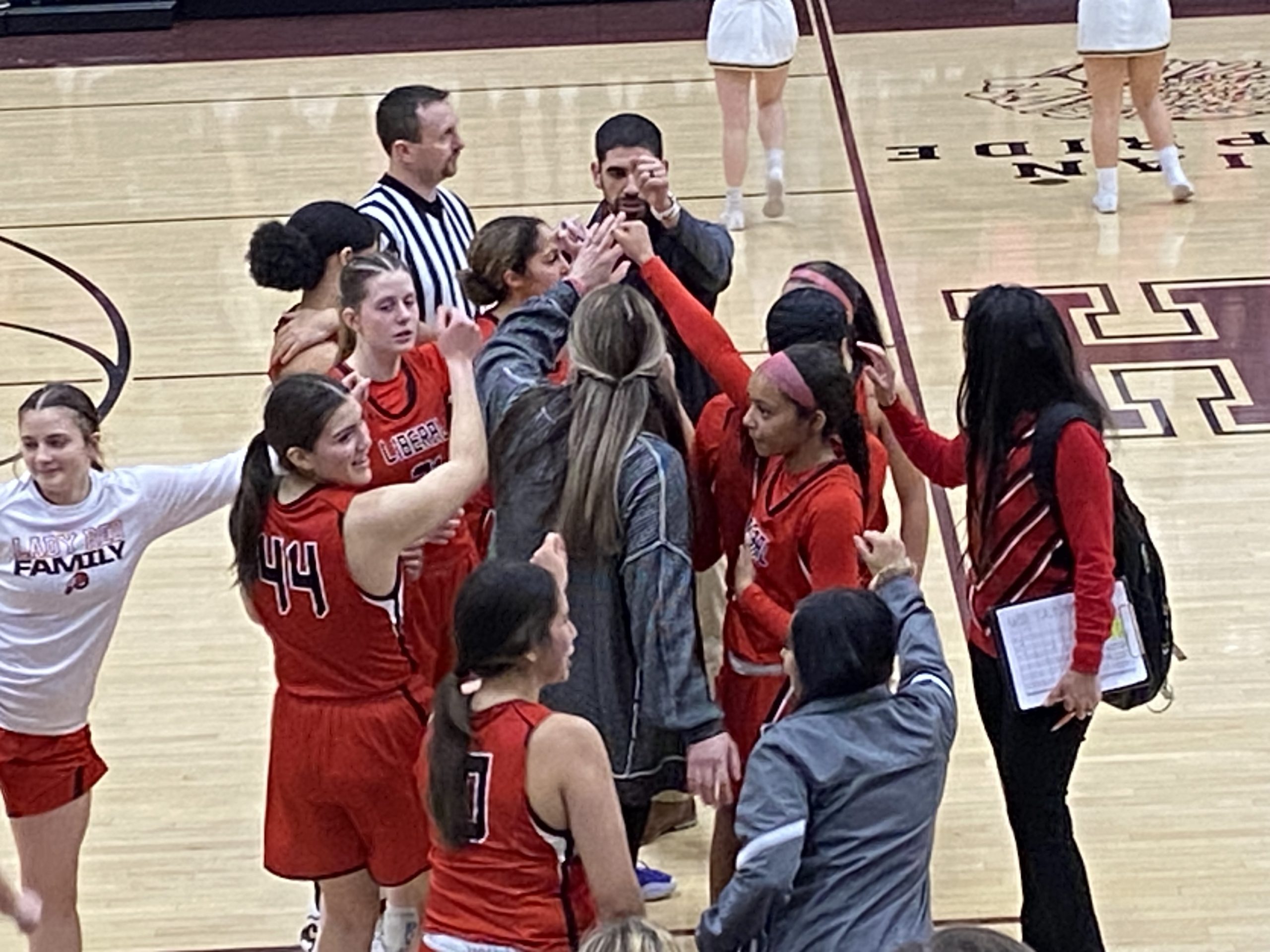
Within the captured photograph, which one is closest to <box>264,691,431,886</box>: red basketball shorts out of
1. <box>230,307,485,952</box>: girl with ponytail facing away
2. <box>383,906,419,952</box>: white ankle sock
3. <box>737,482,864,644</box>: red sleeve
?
<box>230,307,485,952</box>: girl with ponytail facing away

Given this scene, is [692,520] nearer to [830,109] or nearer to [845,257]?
[845,257]

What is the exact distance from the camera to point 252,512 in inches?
135

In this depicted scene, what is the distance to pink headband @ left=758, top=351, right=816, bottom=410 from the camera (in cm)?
353

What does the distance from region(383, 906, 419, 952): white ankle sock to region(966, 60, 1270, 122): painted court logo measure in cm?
678

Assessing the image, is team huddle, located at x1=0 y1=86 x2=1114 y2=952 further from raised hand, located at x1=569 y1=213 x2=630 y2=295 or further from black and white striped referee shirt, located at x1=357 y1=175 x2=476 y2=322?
black and white striped referee shirt, located at x1=357 y1=175 x2=476 y2=322

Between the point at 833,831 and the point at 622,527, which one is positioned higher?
the point at 622,527

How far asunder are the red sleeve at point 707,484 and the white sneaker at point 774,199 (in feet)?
15.9

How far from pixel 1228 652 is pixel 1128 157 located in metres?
4.32

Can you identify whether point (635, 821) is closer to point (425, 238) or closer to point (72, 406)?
point (72, 406)

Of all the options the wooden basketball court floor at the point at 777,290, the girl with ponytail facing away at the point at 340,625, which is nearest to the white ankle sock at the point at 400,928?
the girl with ponytail facing away at the point at 340,625

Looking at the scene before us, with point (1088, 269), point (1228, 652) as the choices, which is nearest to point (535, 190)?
point (1088, 269)

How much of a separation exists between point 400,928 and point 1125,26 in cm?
569

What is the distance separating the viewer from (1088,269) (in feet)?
25.8

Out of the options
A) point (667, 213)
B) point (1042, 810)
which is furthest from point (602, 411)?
point (1042, 810)
